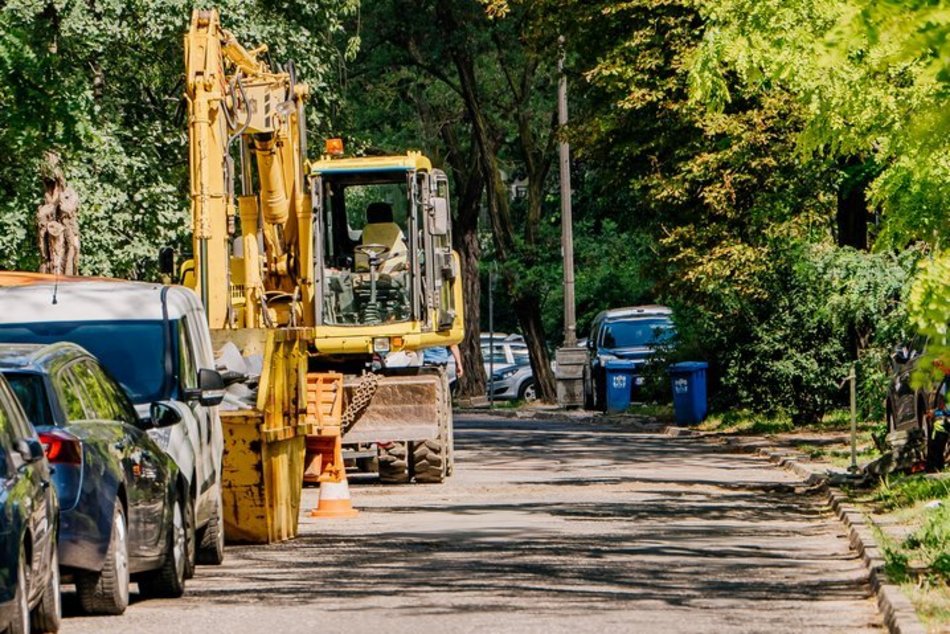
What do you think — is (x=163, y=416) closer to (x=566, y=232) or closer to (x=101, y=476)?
(x=101, y=476)

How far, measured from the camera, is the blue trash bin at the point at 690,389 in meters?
37.8

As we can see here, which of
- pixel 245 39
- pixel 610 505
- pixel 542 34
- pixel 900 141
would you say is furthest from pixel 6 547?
pixel 542 34

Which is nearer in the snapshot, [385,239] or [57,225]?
[385,239]

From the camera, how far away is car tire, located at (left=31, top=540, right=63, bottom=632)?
37.7 feet

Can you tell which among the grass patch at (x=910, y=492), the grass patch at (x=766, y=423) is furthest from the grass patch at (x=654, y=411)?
the grass patch at (x=910, y=492)

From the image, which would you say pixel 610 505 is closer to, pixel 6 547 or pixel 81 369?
pixel 81 369

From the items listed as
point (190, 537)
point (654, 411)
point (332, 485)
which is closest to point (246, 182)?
point (332, 485)

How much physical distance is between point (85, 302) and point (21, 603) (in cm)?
579

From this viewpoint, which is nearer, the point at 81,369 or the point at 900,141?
the point at 81,369

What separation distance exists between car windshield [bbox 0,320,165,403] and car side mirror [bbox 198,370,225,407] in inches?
19.9

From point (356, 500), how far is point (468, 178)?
1254 inches

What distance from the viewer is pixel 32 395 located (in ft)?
41.1

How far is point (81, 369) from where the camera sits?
13344 mm

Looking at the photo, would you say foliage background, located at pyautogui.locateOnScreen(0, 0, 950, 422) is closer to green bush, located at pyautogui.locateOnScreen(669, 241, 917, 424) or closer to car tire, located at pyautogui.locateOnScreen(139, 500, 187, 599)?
green bush, located at pyautogui.locateOnScreen(669, 241, 917, 424)
